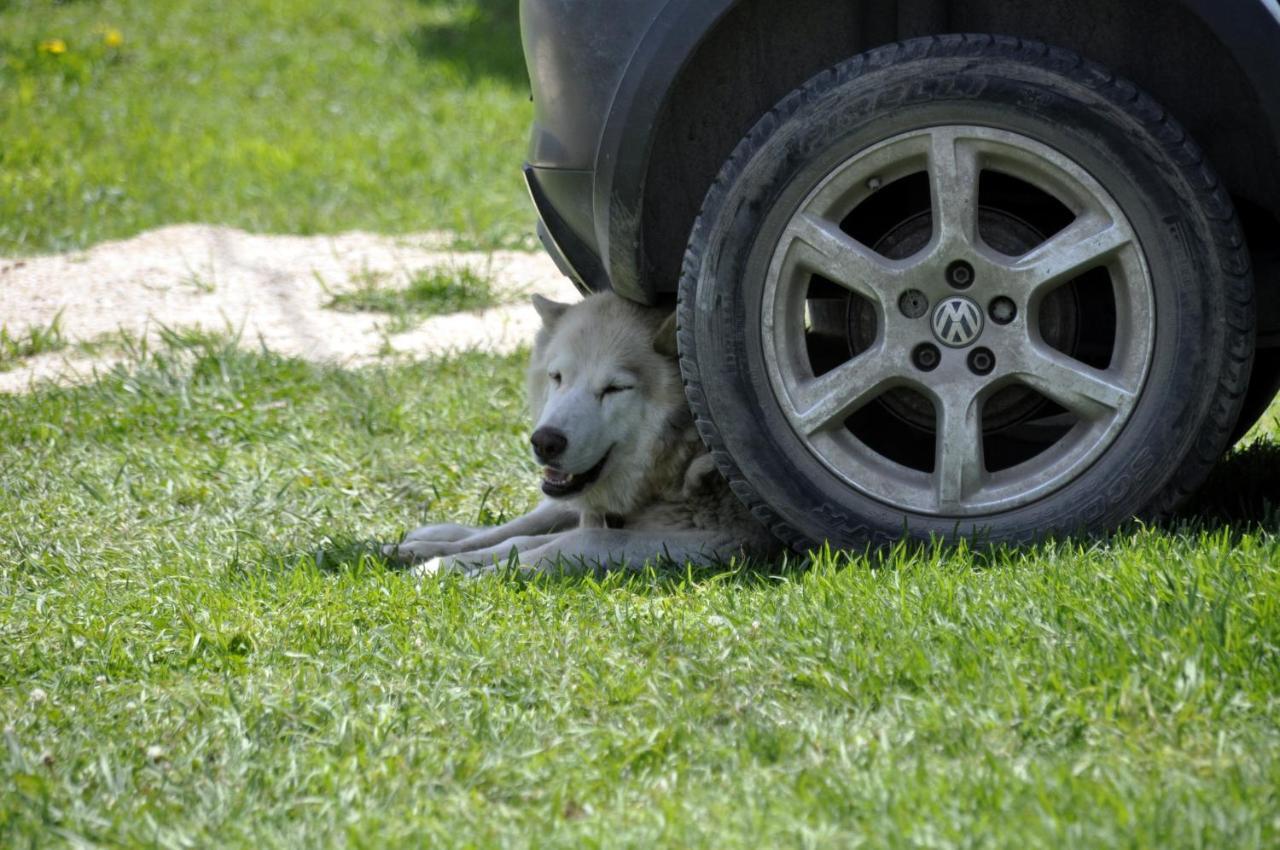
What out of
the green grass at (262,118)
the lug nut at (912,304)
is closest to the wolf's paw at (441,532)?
the lug nut at (912,304)

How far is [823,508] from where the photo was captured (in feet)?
12.0

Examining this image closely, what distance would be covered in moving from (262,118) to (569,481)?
28.1ft

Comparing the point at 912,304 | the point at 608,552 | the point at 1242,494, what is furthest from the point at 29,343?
the point at 1242,494

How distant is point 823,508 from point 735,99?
1.13 m

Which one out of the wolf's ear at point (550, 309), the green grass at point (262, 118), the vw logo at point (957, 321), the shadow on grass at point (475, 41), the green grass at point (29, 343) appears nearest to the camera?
the vw logo at point (957, 321)

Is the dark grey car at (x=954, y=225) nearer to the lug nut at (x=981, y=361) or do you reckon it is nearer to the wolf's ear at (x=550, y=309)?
the lug nut at (x=981, y=361)

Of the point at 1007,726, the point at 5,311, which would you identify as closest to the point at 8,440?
the point at 5,311

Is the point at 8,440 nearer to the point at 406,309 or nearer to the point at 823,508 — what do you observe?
the point at 406,309

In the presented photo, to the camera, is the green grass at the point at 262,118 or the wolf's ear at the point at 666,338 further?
the green grass at the point at 262,118

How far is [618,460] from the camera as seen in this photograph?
4477 millimetres

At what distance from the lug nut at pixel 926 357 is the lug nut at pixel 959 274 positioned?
165 mm

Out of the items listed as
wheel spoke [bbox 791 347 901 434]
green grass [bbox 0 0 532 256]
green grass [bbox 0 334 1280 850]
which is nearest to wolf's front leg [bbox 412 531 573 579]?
green grass [bbox 0 334 1280 850]

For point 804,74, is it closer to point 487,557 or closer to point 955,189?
point 955,189

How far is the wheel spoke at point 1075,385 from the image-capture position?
3.49 meters
